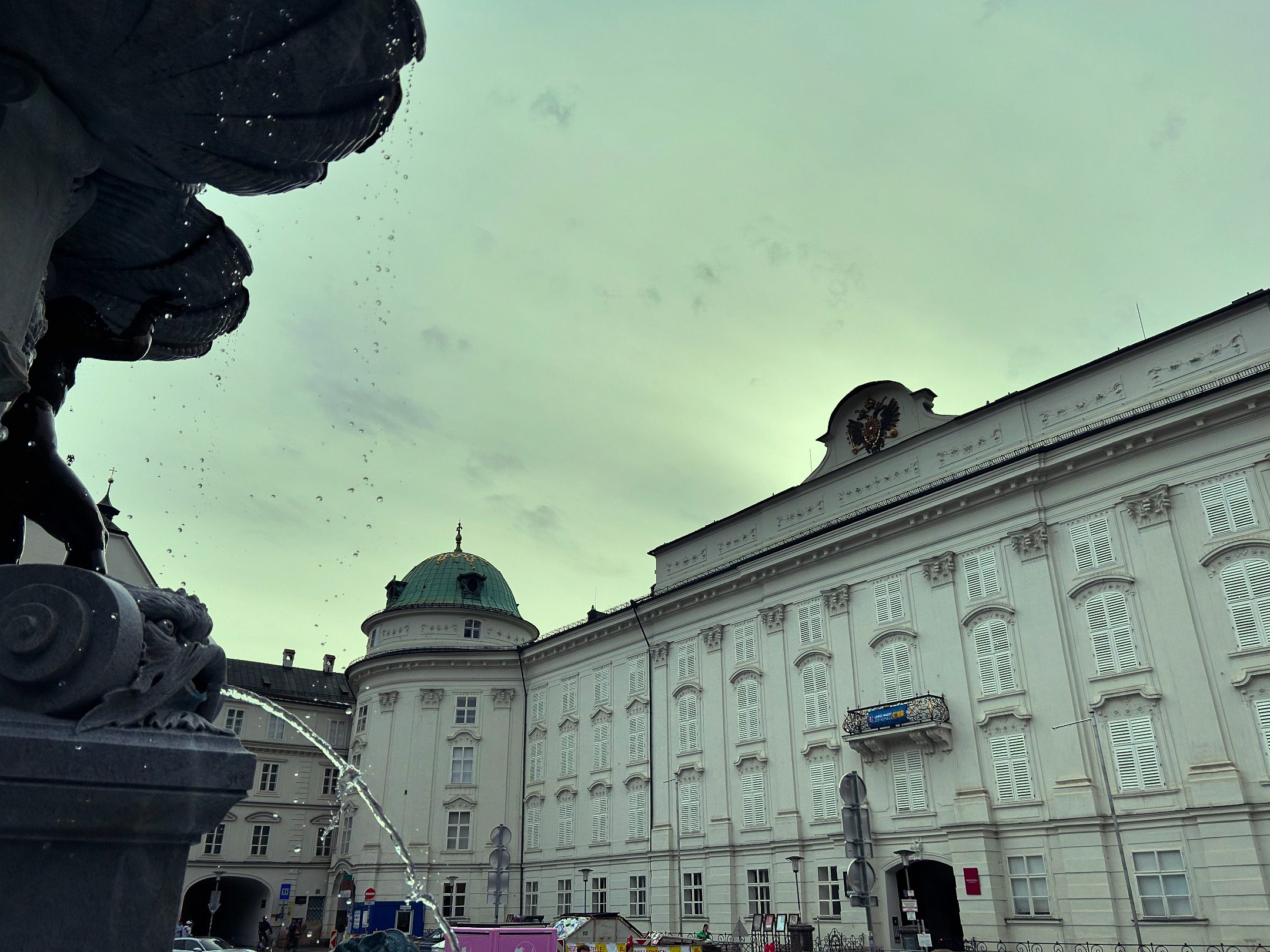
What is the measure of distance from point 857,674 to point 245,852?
4361 centimetres

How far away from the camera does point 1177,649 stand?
25578 millimetres

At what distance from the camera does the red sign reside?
27.3 metres

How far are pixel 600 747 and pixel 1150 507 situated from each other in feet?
91.0

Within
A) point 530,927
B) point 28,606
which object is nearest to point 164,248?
point 28,606

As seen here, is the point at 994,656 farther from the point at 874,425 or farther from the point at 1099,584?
the point at 874,425

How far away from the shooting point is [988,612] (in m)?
30.1

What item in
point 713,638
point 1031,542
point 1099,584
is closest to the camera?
point 1099,584

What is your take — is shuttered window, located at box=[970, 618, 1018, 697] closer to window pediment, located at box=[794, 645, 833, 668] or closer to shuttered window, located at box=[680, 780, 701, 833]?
window pediment, located at box=[794, 645, 833, 668]

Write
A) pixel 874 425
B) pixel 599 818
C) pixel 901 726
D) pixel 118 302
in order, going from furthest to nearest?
pixel 599 818
pixel 874 425
pixel 901 726
pixel 118 302

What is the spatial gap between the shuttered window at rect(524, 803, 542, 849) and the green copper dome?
43.9 ft

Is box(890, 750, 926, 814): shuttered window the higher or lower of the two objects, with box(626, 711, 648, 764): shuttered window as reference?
lower

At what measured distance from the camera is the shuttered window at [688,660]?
40781 millimetres

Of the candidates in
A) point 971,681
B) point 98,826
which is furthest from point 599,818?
point 98,826

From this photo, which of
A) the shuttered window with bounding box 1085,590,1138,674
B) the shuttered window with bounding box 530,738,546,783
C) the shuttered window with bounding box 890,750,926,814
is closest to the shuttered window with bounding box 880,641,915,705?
the shuttered window with bounding box 890,750,926,814
